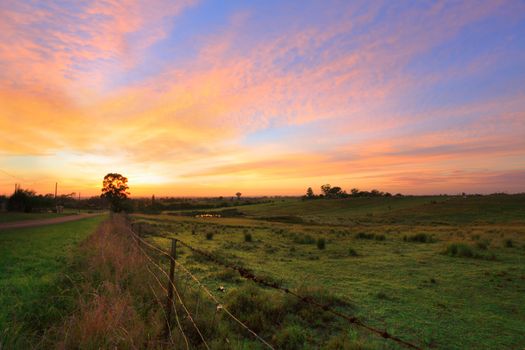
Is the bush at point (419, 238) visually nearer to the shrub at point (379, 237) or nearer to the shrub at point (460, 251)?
the shrub at point (379, 237)

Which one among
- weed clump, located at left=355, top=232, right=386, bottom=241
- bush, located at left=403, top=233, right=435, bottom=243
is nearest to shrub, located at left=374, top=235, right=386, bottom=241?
weed clump, located at left=355, top=232, right=386, bottom=241

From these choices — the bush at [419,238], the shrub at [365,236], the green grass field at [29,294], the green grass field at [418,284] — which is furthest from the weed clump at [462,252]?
the green grass field at [29,294]

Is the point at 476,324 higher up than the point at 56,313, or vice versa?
the point at 56,313

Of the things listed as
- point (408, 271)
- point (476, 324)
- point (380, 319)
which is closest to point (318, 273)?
point (408, 271)

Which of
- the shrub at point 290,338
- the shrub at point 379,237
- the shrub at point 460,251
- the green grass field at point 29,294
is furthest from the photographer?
the shrub at point 379,237

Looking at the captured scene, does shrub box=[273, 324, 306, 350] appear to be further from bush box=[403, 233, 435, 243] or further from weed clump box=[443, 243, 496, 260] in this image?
bush box=[403, 233, 435, 243]

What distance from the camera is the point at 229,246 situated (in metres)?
21.0

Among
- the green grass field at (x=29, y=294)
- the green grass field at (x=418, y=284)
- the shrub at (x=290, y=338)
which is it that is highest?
the green grass field at (x=29, y=294)

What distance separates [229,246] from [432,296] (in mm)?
13318

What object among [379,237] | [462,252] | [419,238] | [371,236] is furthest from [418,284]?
[371,236]

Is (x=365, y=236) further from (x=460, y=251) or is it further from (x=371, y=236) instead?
(x=460, y=251)

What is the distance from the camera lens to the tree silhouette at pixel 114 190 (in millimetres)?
113062

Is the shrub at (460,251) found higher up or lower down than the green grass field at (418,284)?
higher up

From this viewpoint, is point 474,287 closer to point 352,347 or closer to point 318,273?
point 318,273
